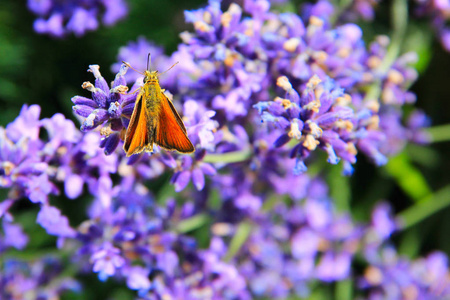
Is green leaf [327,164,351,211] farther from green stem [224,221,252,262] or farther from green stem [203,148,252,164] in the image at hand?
green stem [203,148,252,164]

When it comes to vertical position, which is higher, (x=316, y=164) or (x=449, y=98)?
(x=449, y=98)

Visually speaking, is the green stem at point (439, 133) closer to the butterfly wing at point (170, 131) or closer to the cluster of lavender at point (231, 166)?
the cluster of lavender at point (231, 166)

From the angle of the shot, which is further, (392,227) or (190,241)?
(392,227)

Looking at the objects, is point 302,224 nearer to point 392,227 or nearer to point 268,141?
point 392,227

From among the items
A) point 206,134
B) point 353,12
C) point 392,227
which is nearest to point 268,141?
point 206,134

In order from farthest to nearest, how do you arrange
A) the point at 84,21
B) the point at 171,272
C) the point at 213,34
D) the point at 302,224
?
the point at 302,224 < the point at 84,21 < the point at 171,272 < the point at 213,34

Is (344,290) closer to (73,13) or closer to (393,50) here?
(393,50)

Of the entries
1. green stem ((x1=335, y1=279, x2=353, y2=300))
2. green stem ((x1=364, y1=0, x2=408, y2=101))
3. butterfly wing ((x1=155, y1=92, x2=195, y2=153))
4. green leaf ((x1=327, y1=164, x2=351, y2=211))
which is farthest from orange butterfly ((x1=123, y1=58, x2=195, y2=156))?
green stem ((x1=335, y1=279, x2=353, y2=300))
